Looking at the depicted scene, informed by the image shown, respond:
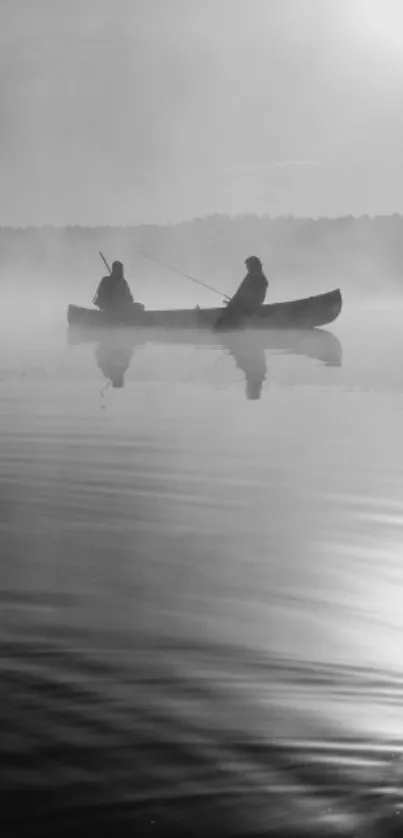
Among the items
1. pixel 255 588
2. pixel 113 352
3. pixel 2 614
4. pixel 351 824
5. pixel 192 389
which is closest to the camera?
pixel 351 824

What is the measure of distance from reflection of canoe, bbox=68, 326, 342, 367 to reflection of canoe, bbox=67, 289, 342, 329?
39cm

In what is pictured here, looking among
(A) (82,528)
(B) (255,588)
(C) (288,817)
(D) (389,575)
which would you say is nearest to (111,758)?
(C) (288,817)

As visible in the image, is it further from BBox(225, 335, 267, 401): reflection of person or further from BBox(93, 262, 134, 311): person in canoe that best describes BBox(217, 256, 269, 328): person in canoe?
BBox(93, 262, 134, 311): person in canoe

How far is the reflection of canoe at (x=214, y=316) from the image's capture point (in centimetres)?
3562

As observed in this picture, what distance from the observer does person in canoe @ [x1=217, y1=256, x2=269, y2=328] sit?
33.3 m

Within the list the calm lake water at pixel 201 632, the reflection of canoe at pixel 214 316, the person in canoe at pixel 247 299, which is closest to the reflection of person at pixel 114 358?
the reflection of canoe at pixel 214 316

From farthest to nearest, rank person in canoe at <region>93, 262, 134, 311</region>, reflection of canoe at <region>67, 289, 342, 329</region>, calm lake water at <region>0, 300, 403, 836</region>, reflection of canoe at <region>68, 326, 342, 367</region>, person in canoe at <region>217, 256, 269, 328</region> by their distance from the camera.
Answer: person in canoe at <region>93, 262, 134, 311</region> < reflection of canoe at <region>67, 289, 342, 329</region> < person in canoe at <region>217, 256, 269, 328</region> < reflection of canoe at <region>68, 326, 342, 367</region> < calm lake water at <region>0, 300, 403, 836</region>

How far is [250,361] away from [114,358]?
9.93 feet

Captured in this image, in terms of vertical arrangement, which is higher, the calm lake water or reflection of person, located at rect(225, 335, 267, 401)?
reflection of person, located at rect(225, 335, 267, 401)

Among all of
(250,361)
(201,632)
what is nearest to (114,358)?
(250,361)

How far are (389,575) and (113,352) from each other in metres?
22.7

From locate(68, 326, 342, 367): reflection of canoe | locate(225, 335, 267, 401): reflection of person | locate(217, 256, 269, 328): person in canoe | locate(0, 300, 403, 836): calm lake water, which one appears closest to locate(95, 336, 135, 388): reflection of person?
locate(68, 326, 342, 367): reflection of canoe

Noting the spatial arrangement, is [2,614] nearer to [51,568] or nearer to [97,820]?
[51,568]

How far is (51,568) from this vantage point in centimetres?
669
